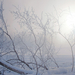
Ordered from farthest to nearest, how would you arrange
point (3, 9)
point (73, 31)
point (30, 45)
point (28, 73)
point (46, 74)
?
point (30, 45) < point (73, 31) < point (3, 9) < point (46, 74) < point (28, 73)

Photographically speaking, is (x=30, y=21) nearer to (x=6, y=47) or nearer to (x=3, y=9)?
(x=3, y=9)

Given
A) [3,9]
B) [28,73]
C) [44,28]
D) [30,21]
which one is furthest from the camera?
[44,28]

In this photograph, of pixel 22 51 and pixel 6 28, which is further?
pixel 22 51

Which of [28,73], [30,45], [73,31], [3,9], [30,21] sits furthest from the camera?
[30,45]

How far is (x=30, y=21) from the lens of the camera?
8078 mm

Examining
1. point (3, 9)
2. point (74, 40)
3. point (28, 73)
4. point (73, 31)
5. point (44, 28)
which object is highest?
point (3, 9)

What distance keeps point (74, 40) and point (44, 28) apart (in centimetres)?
392

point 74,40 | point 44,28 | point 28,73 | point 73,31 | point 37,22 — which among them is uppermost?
point 37,22

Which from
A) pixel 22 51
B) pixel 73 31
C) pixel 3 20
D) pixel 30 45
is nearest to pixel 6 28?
pixel 3 20

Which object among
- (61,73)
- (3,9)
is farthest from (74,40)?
(3,9)

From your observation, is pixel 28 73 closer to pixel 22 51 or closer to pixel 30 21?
pixel 30 21

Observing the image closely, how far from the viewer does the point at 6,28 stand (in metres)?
7.15

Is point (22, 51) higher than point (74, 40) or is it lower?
lower

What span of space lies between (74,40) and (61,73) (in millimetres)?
4546
